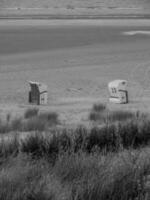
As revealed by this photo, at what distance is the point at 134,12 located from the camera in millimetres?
49344

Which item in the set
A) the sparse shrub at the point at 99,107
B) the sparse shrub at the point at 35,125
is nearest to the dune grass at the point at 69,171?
the sparse shrub at the point at 35,125

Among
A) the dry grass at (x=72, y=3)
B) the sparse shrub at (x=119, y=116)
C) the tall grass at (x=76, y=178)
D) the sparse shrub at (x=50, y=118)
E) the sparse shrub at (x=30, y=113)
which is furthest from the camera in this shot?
the dry grass at (x=72, y=3)

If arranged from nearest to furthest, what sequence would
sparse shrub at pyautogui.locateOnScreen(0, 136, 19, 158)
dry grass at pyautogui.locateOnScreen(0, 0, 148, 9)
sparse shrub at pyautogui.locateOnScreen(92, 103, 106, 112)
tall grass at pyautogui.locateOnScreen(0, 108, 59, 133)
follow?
sparse shrub at pyautogui.locateOnScreen(0, 136, 19, 158) → tall grass at pyautogui.locateOnScreen(0, 108, 59, 133) → sparse shrub at pyautogui.locateOnScreen(92, 103, 106, 112) → dry grass at pyautogui.locateOnScreen(0, 0, 148, 9)

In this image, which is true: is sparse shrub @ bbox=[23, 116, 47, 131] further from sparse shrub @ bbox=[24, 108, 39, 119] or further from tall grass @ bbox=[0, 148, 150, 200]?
tall grass @ bbox=[0, 148, 150, 200]

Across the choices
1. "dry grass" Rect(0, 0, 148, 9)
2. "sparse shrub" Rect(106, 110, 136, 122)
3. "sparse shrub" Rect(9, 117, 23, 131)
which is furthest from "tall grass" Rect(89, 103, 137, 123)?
"dry grass" Rect(0, 0, 148, 9)

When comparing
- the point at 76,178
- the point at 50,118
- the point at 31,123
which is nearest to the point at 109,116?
the point at 50,118

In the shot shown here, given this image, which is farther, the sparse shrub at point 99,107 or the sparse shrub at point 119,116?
the sparse shrub at point 99,107

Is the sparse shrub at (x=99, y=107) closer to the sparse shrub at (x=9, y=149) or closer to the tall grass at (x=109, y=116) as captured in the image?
the tall grass at (x=109, y=116)

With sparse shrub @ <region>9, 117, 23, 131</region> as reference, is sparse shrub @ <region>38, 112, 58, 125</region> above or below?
above

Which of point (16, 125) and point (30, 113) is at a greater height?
point (30, 113)

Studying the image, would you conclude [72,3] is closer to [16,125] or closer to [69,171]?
[16,125]

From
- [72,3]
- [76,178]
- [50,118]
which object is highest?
[72,3]

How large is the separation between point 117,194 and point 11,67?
1719cm

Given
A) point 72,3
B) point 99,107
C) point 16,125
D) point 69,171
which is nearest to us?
point 69,171
